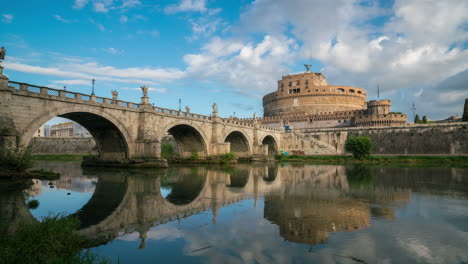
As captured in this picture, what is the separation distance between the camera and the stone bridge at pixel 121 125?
2097 cm

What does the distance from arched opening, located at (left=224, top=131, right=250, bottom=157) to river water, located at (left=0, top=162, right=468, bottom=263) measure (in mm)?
35397

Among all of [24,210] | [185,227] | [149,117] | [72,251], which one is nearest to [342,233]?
[185,227]

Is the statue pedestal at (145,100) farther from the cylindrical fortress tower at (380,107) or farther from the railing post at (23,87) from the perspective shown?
the cylindrical fortress tower at (380,107)

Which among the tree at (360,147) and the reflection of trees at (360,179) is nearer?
the reflection of trees at (360,179)

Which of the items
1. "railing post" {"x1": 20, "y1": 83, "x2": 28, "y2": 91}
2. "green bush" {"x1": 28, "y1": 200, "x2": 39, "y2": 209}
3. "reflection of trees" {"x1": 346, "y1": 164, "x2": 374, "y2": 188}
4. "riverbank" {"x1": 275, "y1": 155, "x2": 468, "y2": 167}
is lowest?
"reflection of trees" {"x1": 346, "y1": 164, "x2": 374, "y2": 188}

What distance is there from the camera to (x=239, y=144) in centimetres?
5297

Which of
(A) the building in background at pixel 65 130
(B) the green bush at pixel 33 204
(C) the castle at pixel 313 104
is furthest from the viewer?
(A) the building in background at pixel 65 130

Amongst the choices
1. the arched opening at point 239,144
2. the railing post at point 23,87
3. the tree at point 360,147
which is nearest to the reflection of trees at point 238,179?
the railing post at point 23,87

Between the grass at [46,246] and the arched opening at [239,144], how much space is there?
4481 cm

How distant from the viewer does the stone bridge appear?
20969mm

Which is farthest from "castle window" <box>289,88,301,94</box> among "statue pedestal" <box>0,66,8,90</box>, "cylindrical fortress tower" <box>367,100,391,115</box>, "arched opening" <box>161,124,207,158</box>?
"statue pedestal" <box>0,66,8,90</box>

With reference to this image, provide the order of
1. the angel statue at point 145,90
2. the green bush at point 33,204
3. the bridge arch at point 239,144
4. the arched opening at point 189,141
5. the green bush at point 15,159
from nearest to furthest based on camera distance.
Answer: the green bush at point 33,204, the green bush at point 15,159, the angel statue at point 145,90, the arched opening at point 189,141, the bridge arch at point 239,144

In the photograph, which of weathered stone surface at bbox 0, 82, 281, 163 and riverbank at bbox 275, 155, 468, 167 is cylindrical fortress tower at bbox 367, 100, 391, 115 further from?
weathered stone surface at bbox 0, 82, 281, 163

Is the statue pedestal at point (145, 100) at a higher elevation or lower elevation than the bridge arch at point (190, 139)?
higher
